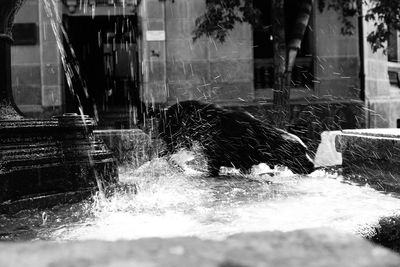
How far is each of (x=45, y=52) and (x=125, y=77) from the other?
4.27 m

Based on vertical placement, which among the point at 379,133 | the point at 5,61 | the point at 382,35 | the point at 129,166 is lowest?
Result: the point at 129,166

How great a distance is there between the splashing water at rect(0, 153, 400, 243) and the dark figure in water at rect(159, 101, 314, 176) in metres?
0.43

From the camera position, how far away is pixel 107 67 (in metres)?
16.2

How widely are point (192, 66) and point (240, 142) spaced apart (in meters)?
6.72

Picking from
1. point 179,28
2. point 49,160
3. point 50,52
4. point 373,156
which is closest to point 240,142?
point 373,156

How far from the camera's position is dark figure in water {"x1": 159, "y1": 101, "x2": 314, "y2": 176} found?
19.6 ft

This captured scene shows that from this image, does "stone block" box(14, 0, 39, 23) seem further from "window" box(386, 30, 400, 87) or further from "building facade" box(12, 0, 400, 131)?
"window" box(386, 30, 400, 87)

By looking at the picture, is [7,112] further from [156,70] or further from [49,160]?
[156,70]

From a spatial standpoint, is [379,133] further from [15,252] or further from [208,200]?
[15,252]

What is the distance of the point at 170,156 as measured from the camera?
21.7 ft

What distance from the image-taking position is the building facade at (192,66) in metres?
12.2

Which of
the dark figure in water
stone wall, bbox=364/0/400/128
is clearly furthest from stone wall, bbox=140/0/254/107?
the dark figure in water

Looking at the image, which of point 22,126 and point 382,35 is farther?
point 382,35

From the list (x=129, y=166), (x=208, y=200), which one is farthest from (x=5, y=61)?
(x=129, y=166)
